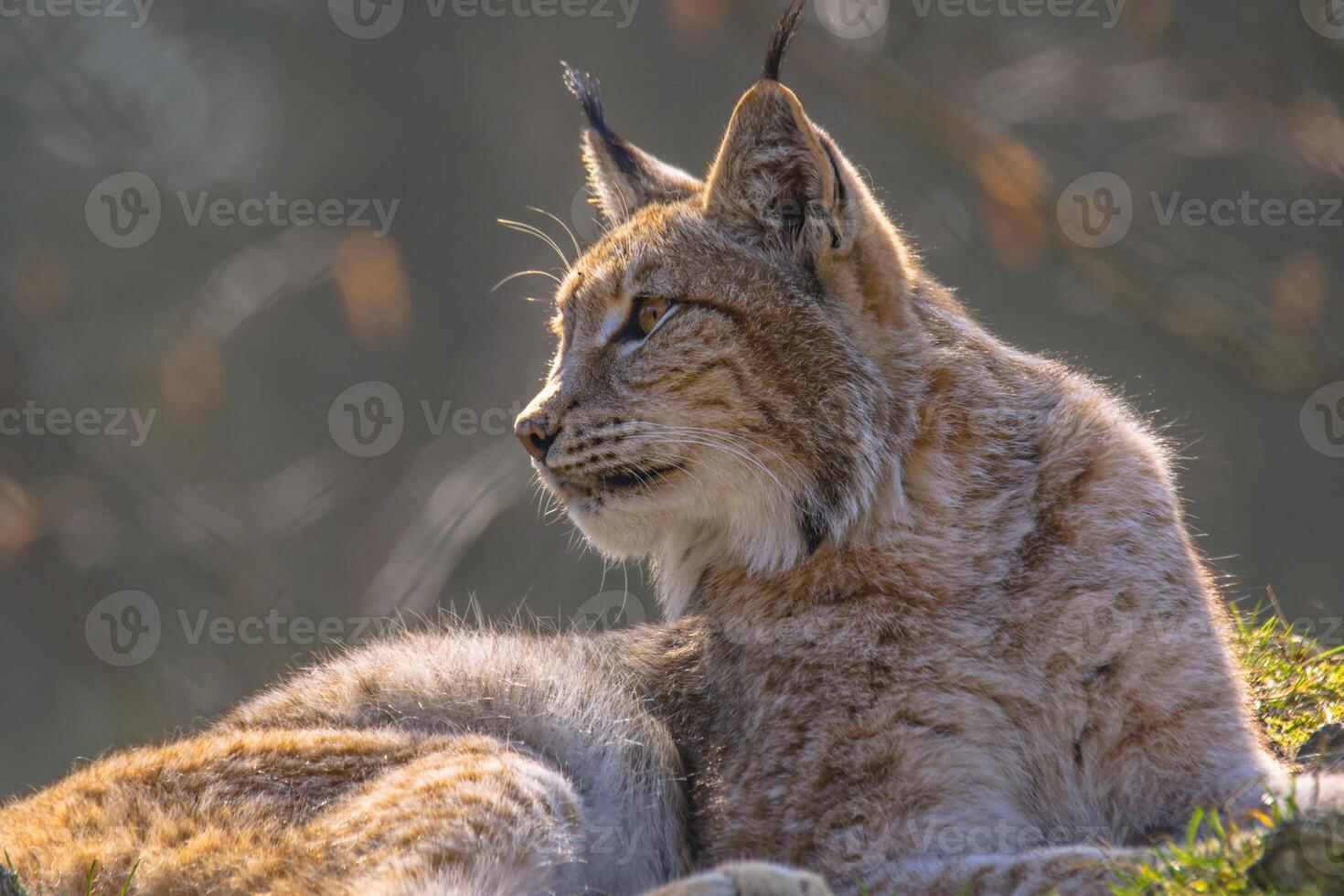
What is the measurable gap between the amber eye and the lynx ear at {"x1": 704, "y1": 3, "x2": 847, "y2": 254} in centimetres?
32

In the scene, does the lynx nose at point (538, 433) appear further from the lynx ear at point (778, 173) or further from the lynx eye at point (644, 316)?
the lynx ear at point (778, 173)

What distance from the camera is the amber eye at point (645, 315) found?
434 cm

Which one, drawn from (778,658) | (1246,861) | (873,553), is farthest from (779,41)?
(1246,861)

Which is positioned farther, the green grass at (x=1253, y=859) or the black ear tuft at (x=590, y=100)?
the black ear tuft at (x=590, y=100)

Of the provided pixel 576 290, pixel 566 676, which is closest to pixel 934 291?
pixel 576 290

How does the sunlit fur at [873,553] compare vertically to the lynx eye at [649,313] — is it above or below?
below

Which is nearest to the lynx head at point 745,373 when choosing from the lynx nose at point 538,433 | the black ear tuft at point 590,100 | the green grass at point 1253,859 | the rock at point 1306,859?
the lynx nose at point 538,433

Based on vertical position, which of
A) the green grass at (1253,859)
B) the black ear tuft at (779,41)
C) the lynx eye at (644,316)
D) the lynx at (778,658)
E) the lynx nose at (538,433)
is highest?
the black ear tuft at (779,41)

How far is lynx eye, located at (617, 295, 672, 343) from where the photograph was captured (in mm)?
4340

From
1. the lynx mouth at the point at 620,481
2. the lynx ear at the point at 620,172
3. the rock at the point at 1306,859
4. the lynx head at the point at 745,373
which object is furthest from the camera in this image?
the lynx ear at the point at 620,172

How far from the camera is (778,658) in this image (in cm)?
390

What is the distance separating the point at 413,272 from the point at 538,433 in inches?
343

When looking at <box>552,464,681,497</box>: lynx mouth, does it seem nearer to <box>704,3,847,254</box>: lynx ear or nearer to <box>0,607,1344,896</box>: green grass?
<box>704,3,847,254</box>: lynx ear

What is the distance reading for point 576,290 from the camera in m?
4.68
